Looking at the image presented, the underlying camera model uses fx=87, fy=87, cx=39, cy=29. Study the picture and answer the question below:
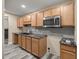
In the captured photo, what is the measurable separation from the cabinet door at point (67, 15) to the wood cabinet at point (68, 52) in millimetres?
735

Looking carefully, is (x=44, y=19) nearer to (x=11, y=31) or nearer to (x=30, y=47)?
(x=30, y=47)

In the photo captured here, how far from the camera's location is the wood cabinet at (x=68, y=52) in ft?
7.32

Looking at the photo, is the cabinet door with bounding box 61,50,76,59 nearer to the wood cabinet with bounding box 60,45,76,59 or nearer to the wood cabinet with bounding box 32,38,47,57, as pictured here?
the wood cabinet with bounding box 60,45,76,59

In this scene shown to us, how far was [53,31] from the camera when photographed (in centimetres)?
385

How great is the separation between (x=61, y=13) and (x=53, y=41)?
1.38 m

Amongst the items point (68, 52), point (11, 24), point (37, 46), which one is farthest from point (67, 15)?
point (11, 24)

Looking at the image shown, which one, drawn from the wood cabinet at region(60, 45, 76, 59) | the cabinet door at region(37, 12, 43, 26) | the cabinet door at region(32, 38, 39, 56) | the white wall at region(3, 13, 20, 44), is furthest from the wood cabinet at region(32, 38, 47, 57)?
the white wall at region(3, 13, 20, 44)

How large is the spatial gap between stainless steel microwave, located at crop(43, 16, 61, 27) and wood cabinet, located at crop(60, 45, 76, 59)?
852mm

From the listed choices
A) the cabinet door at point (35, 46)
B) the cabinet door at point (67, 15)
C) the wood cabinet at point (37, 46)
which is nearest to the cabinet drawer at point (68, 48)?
the cabinet door at point (67, 15)

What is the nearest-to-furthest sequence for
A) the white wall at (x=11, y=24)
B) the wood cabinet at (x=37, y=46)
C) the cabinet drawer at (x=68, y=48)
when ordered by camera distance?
the cabinet drawer at (x=68, y=48) → the wood cabinet at (x=37, y=46) → the white wall at (x=11, y=24)

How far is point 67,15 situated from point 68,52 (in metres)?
1.14

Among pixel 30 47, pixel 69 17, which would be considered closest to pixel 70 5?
pixel 69 17

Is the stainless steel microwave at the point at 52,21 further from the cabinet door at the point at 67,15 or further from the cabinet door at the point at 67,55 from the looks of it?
the cabinet door at the point at 67,55

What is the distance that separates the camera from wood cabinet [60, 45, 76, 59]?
7.32 ft
